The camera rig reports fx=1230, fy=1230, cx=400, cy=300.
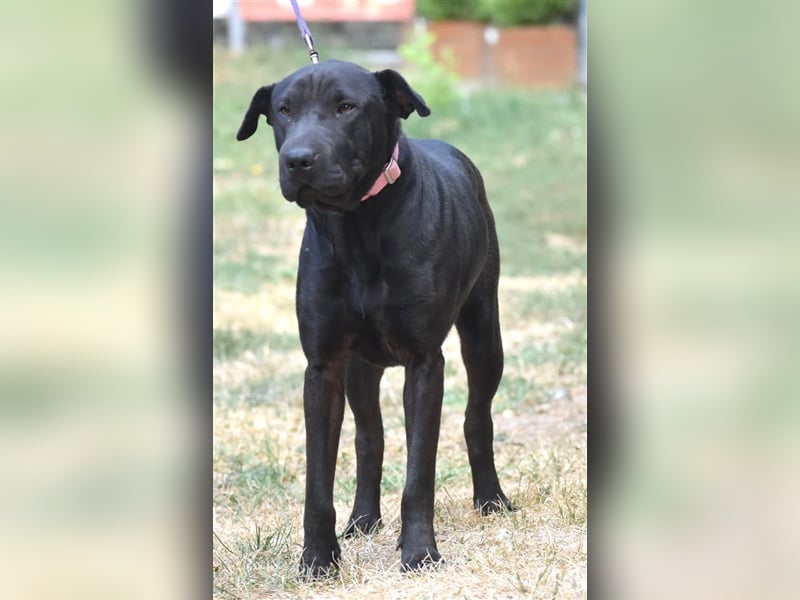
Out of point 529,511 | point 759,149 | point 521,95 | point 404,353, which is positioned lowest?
point 521,95

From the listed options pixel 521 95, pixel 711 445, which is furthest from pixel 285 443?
pixel 521 95

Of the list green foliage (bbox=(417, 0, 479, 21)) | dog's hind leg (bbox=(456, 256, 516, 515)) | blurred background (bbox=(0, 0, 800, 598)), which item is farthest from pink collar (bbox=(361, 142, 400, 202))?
green foliage (bbox=(417, 0, 479, 21))

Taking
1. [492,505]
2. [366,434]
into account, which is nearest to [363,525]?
[366,434]

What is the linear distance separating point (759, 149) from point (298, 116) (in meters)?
1.78

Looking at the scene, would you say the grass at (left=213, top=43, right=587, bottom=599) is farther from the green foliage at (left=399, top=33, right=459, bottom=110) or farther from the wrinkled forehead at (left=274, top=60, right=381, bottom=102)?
the wrinkled forehead at (left=274, top=60, right=381, bottom=102)

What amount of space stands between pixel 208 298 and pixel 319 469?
61.8 inches

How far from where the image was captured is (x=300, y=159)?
13.2ft

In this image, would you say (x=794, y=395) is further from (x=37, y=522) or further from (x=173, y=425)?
(x=37, y=522)

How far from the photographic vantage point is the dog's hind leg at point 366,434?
5.15 m

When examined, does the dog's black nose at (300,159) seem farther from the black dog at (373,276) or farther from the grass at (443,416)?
the grass at (443,416)

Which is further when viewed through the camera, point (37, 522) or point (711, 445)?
point (37, 522)

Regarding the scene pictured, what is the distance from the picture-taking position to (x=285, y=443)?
707 centimetres

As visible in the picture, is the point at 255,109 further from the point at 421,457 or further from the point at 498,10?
the point at 498,10

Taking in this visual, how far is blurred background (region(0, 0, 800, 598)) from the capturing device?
295cm
